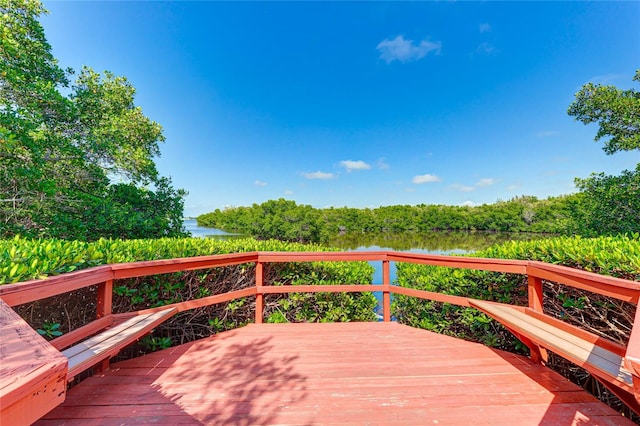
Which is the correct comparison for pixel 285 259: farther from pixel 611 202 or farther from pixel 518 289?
pixel 611 202

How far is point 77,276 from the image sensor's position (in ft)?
6.34

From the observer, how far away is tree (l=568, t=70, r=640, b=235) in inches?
244

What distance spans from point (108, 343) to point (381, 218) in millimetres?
50804

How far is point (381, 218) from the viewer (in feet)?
167

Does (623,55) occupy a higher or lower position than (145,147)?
higher

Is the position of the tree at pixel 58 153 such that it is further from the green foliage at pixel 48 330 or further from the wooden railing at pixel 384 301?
the wooden railing at pixel 384 301

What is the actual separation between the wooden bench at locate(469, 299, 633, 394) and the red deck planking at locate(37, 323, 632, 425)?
0.40 metres

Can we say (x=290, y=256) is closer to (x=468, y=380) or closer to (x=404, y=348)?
(x=404, y=348)

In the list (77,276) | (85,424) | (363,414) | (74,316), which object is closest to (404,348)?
(363,414)

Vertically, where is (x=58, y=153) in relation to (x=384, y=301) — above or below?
above

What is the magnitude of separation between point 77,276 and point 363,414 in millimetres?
2216

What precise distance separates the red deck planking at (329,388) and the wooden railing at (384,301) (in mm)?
364

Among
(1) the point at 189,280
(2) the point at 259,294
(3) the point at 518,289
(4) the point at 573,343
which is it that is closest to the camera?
(4) the point at 573,343

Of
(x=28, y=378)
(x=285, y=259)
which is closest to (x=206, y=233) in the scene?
(x=285, y=259)
